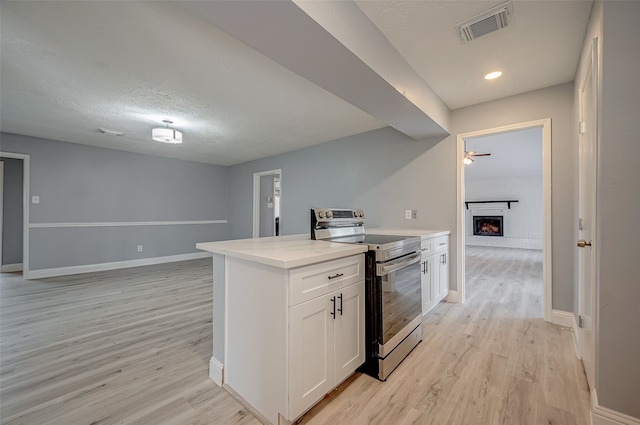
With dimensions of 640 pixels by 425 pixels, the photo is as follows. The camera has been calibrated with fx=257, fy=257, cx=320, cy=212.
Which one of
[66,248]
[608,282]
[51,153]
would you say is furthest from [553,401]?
[51,153]

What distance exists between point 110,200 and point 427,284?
6.01 meters

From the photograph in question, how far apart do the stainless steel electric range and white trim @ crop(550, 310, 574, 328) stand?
5.15 feet

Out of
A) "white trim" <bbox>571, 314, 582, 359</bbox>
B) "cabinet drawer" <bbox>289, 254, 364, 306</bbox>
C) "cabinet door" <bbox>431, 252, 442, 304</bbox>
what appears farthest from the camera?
"cabinet door" <bbox>431, 252, 442, 304</bbox>

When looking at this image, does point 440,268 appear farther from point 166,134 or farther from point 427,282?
point 166,134

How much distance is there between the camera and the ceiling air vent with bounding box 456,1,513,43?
168 cm

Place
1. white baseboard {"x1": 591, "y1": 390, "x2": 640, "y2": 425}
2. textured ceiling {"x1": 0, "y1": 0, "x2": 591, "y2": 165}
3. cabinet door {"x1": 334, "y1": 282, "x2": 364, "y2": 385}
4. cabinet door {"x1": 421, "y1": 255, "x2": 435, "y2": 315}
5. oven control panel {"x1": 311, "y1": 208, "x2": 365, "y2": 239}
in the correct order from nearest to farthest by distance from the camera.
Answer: white baseboard {"x1": 591, "y1": 390, "x2": 640, "y2": 425}
cabinet door {"x1": 334, "y1": 282, "x2": 364, "y2": 385}
textured ceiling {"x1": 0, "y1": 0, "x2": 591, "y2": 165}
oven control panel {"x1": 311, "y1": 208, "x2": 365, "y2": 239}
cabinet door {"x1": 421, "y1": 255, "x2": 435, "y2": 315}

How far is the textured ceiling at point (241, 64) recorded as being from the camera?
1655 millimetres

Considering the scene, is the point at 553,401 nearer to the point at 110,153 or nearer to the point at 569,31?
the point at 569,31

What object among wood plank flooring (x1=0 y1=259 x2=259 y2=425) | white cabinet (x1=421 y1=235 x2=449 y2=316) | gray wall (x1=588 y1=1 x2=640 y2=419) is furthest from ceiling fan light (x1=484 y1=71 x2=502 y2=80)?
wood plank flooring (x1=0 y1=259 x2=259 y2=425)

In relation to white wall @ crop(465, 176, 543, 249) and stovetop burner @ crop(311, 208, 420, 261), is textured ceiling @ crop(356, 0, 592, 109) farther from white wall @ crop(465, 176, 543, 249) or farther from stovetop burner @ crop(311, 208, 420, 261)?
white wall @ crop(465, 176, 543, 249)

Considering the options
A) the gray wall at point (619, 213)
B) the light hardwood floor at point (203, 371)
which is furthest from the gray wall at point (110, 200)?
the gray wall at point (619, 213)

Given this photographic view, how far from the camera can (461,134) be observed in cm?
319

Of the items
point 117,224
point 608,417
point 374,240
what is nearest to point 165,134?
point 117,224

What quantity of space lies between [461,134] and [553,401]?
2.70 metres
